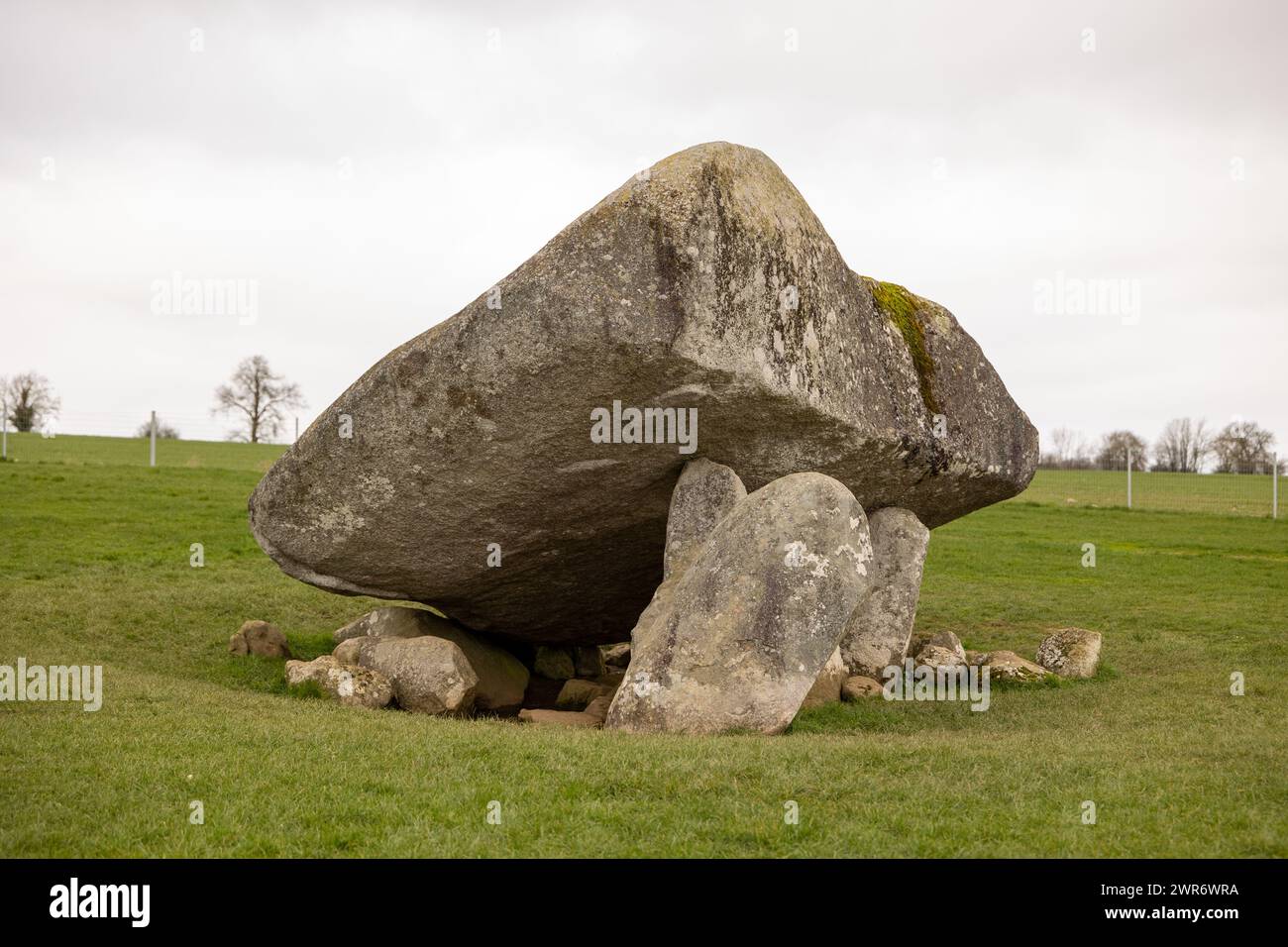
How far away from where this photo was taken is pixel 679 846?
661cm

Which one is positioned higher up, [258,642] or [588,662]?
[258,642]

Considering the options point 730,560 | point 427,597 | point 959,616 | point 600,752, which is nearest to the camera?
point 600,752

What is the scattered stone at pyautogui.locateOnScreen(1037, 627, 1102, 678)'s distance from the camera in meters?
14.2

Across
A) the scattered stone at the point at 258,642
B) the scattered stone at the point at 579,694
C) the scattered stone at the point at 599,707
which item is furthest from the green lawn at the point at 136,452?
the scattered stone at the point at 599,707

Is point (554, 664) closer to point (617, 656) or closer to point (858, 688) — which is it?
point (617, 656)

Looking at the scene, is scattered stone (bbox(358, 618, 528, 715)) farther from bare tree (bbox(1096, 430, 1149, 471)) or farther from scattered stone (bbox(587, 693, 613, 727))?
bare tree (bbox(1096, 430, 1149, 471))

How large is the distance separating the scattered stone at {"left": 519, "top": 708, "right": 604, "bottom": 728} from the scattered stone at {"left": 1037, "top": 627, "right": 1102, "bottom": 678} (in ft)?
19.9

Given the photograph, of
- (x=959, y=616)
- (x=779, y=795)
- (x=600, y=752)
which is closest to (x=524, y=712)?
(x=600, y=752)

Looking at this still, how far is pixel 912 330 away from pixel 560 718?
657cm

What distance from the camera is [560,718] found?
1193cm

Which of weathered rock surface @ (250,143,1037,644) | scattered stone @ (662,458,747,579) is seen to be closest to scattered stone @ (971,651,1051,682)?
weathered rock surface @ (250,143,1037,644)

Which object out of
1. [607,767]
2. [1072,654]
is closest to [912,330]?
[1072,654]
